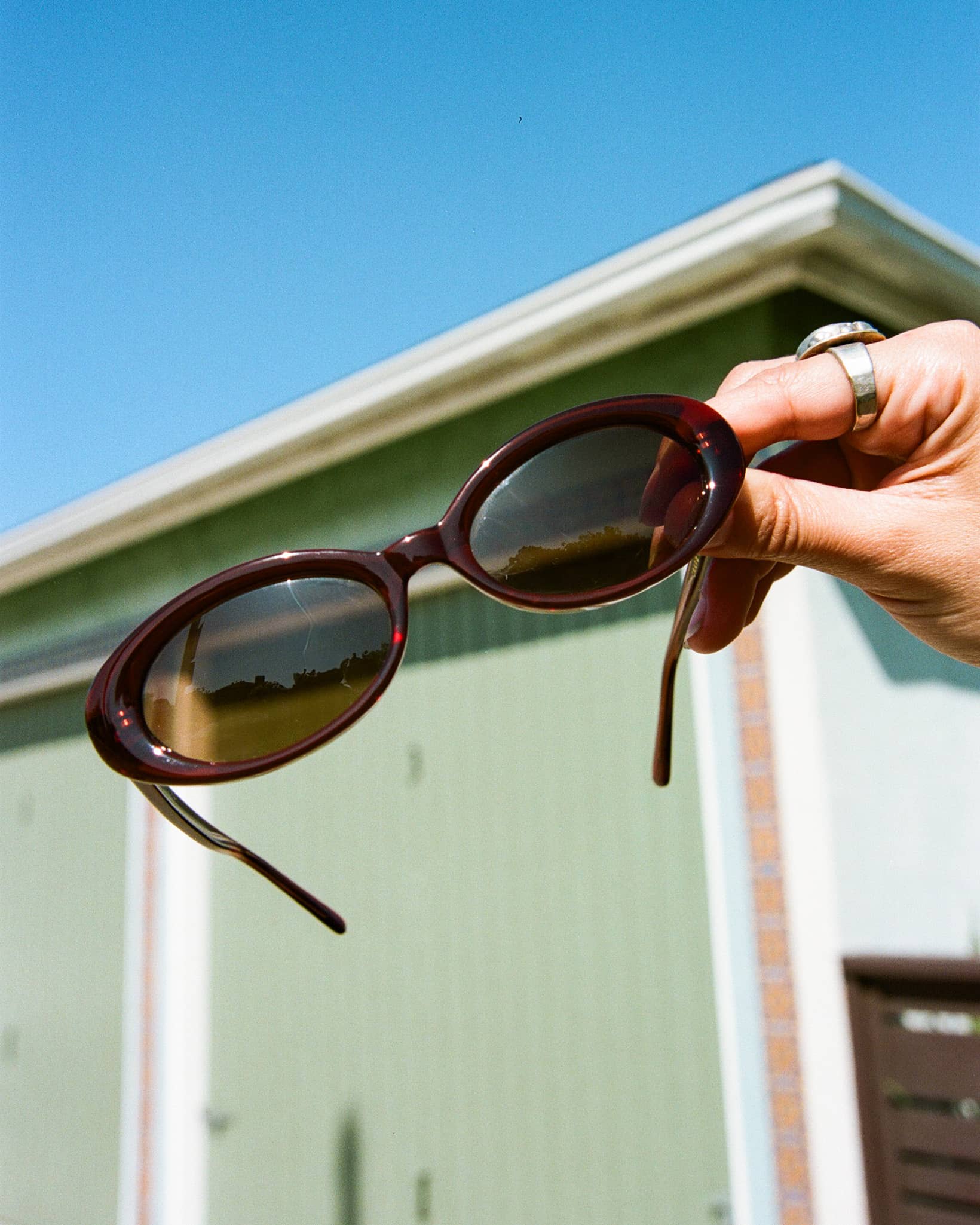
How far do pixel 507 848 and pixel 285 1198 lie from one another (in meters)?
2.10

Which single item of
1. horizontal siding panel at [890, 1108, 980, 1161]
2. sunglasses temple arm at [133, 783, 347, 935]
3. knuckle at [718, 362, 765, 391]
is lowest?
horizontal siding panel at [890, 1108, 980, 1161]

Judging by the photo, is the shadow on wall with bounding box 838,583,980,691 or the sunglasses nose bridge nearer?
the sunglasses nose bridge

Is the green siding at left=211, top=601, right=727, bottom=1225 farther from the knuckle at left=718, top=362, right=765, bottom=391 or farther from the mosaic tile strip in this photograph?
the knuckle at left=718, top=362, right=765, bottom=391

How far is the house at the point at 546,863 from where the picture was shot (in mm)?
3344

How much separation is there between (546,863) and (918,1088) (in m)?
1.42

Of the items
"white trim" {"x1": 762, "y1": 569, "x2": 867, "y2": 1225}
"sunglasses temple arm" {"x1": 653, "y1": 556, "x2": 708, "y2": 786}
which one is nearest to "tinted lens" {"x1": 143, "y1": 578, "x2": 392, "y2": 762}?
"sunglasses temple arm" {"x1": 653, "y1": 556, "x2": 708, "y2": 786}

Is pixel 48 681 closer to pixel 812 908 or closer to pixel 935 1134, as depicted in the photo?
pixel 812 908

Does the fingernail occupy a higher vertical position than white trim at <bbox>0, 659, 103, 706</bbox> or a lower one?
lower

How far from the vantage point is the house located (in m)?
3.34

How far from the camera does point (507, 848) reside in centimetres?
413

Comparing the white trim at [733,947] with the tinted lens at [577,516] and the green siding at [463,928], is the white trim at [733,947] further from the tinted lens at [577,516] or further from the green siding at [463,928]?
the tinted lens at [577,516]

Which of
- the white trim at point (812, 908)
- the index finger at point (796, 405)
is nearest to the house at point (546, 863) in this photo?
the white trim at point (812, 908)

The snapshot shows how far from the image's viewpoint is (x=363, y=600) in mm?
1067

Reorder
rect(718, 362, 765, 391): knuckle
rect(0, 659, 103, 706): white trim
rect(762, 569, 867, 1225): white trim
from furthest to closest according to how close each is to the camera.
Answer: rect(0, 659, 103, 706): white trim < rect(762, 569, 867, 1225): white trim < rect(718, 362, 765, 391): knuckle
